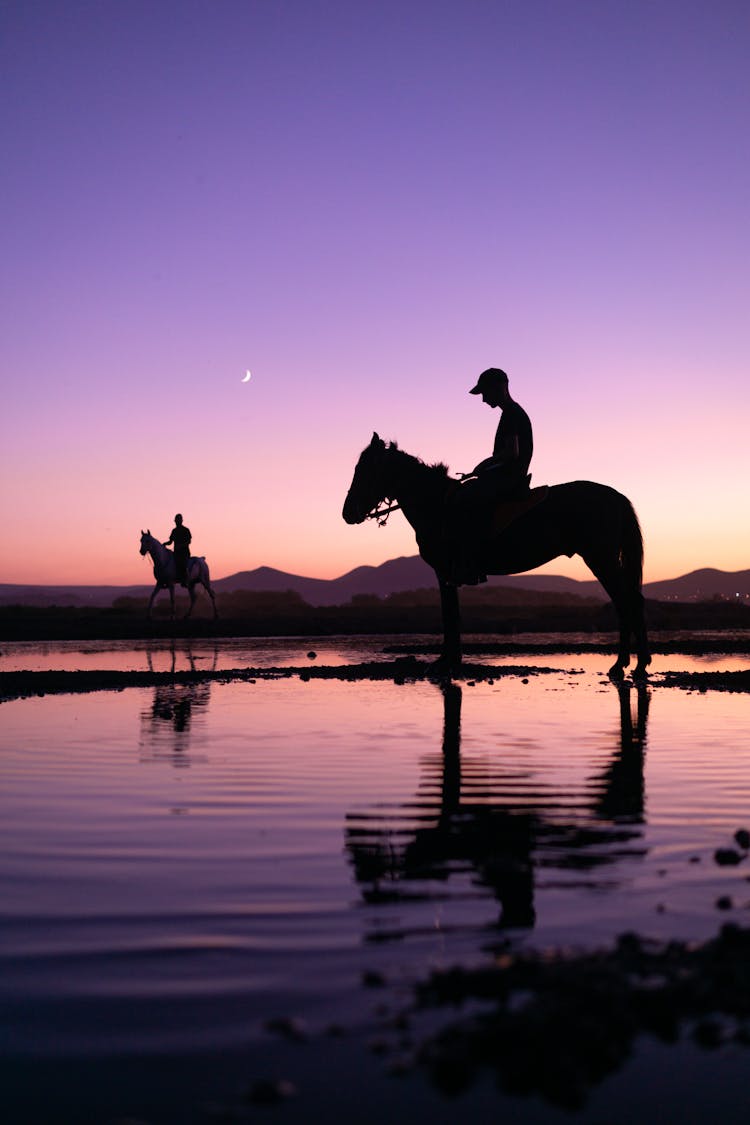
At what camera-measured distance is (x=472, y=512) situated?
683 inches

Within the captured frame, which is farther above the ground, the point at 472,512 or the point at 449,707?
the point at 472,512

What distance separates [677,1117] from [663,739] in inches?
320

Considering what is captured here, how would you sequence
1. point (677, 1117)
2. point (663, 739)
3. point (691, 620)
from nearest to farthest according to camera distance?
point (677, 1117) → point (663, 739) → point (691, 620)

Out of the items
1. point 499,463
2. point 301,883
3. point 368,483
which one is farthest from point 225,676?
point 301,883

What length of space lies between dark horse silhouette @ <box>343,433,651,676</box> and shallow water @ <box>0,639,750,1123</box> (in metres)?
6.61

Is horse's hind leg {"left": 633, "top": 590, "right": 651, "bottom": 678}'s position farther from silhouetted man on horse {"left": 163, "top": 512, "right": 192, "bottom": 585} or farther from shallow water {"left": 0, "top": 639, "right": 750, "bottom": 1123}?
silhouetted man on horse {"left": 163, "top": 512, "right": 192, "bottom": 585}

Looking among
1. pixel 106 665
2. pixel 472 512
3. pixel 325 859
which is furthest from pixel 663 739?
pixel 106 665

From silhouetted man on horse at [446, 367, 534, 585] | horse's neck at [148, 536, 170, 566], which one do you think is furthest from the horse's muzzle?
horse's neck at [148, 536, 170, 566]

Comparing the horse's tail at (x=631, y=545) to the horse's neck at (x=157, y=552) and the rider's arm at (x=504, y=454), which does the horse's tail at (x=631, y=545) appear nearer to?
the rider's arm at (x=504, y=454)

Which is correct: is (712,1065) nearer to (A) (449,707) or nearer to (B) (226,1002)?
(B) (226,1002)

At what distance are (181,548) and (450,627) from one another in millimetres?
22794

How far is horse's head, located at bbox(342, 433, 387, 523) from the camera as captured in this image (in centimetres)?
1783

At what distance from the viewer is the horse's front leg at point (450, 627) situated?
57.7 feet

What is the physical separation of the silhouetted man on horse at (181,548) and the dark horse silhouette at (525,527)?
21952mm
